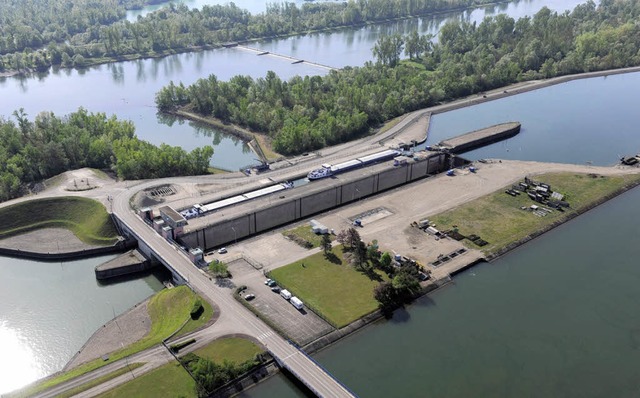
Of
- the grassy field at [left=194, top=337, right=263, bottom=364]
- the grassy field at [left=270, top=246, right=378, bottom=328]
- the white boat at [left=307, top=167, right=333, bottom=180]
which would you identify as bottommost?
the grassy field at [left=194, top=337, right=263, bottom=364]

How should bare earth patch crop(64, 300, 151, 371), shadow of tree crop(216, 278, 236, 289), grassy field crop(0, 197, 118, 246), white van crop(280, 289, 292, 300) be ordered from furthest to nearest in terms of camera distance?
grassy field crop(0, 197, 118, 246) < shadow of tree crop(216, 278, 236, 289) < white van crop(280, 289, 292, 300) < bare earth patch crop(64, 300, 151, 371)

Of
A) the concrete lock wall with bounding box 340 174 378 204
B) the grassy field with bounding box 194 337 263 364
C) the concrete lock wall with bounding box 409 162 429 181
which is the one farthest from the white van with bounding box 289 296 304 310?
the concrete lock wall with bounding box 409 162 429 181

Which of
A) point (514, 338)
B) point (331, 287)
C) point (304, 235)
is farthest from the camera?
point (304, 235)

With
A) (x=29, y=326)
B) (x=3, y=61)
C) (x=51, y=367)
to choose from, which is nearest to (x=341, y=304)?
(x=51, y=367)

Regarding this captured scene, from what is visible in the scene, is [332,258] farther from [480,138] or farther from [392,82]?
[392,82]

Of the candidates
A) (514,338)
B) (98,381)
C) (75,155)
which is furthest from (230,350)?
(75,155)

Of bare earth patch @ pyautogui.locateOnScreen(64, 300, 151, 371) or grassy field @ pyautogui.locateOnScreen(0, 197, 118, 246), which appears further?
grassy field @ pyautogui.locateOnScreen(0, 197, 118, 246)

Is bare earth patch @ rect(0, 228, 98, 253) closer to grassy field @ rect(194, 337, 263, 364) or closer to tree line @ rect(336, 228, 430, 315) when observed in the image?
grassy field @ rect(194, 337, 263, 364)
